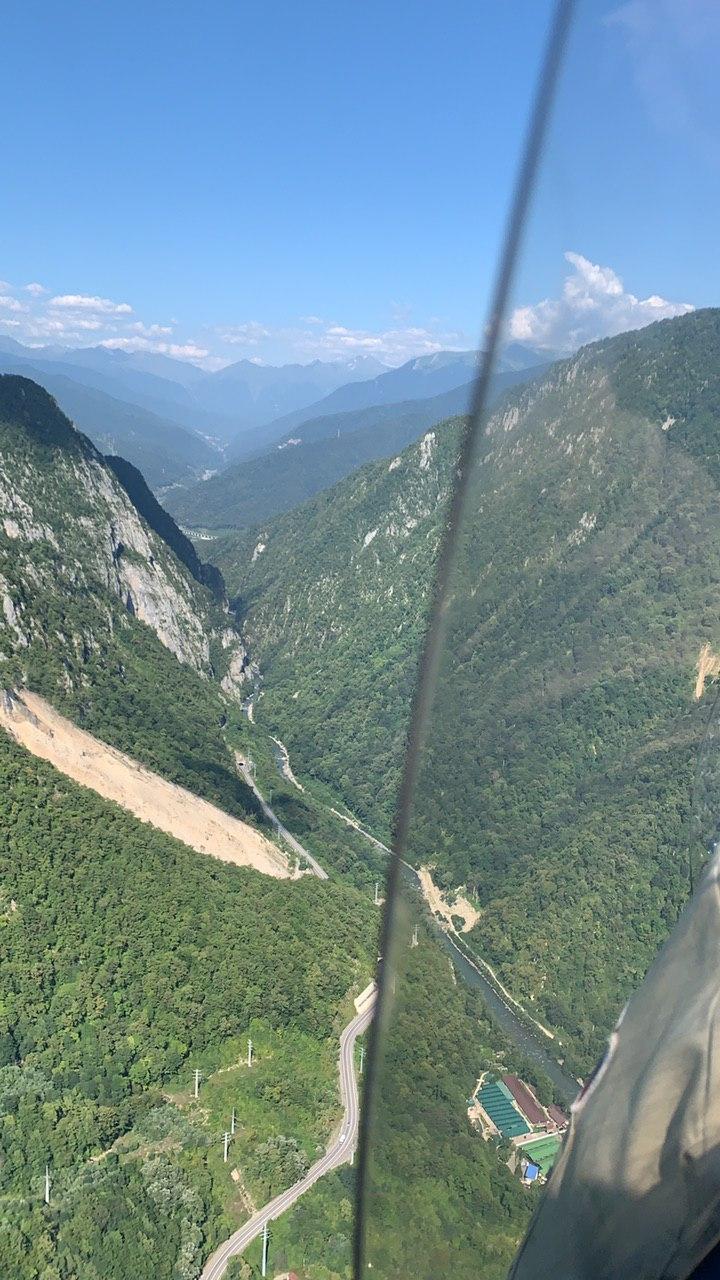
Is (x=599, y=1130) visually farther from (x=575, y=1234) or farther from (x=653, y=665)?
(x=653, y=665)

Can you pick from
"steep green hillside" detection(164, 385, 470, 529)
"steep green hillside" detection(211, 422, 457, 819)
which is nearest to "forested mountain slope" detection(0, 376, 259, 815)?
"steep green hillside" detection(211, 422, 457, 819)

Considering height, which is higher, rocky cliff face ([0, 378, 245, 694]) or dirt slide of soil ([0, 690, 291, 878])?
rocky cliff face ([0, 378, 245, 694])

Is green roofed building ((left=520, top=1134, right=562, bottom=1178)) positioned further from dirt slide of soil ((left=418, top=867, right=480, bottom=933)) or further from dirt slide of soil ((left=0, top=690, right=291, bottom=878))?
dirt slide of soil ((left=0, top=690, right=291, bottom=878))

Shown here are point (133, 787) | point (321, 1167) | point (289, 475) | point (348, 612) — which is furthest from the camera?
point (289, 475)

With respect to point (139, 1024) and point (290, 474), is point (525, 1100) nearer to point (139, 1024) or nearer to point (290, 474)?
point (139, 1024)

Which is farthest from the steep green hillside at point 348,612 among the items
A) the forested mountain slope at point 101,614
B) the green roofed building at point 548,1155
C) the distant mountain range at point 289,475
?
the distant mountain range at point 289,475

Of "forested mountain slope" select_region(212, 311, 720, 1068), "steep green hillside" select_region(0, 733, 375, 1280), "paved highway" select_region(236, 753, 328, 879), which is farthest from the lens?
"paved highway" select_region(236, 753, 328, 879)

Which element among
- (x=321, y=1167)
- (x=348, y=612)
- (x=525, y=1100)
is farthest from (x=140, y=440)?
(x=525, y=1100)

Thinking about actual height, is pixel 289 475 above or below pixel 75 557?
above
